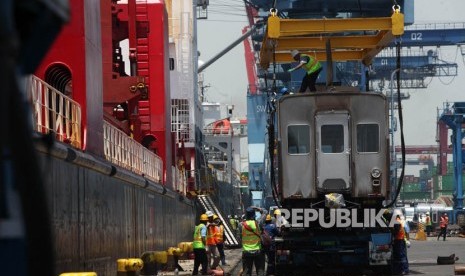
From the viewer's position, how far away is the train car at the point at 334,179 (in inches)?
851

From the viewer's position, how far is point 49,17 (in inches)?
138

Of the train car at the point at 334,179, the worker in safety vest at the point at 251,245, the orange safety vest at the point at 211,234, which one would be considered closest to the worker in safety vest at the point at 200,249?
the orange safety vest at the point at 211,234

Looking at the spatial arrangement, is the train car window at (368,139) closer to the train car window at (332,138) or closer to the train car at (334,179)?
the train car at (334,179)

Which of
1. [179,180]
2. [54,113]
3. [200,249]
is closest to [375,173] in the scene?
[200,249]

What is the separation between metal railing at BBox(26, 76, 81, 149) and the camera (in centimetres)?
1405

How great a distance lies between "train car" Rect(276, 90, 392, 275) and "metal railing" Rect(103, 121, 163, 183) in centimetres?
400

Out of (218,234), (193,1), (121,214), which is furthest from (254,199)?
(121,214)

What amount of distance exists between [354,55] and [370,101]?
5206mm

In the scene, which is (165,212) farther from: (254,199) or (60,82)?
(254,199)

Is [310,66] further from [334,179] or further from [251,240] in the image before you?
[251,240]

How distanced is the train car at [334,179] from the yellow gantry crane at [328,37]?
1622 millimetres

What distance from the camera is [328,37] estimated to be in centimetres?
2414

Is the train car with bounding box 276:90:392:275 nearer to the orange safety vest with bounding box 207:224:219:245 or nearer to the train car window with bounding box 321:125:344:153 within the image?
the train car window with bounding box 321:125:344:153

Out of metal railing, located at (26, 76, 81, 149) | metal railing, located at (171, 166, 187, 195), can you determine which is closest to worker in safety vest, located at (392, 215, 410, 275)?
metal railing, located at (26, 76, 81, 149)
